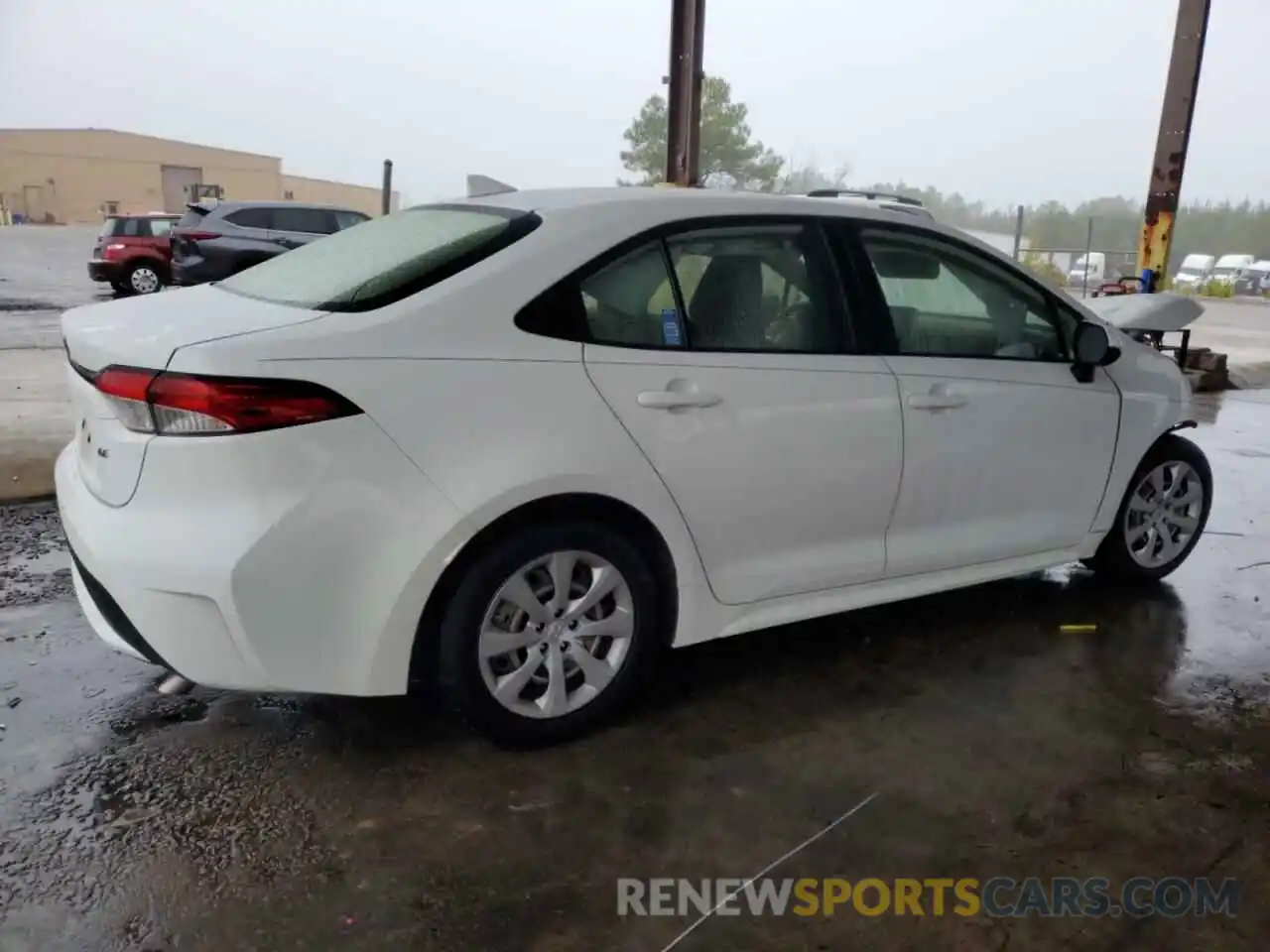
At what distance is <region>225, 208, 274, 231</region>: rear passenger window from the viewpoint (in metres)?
14.4

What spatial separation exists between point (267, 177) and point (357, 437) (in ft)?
176

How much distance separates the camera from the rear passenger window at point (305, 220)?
48.5ft

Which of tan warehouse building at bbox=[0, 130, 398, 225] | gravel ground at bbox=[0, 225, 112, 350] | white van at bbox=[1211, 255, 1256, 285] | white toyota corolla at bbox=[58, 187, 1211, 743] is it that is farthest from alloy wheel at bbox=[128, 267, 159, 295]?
tan warehouse building at bbox=[0, 130, 398, 225]

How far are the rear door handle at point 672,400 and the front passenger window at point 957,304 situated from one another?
817 mm

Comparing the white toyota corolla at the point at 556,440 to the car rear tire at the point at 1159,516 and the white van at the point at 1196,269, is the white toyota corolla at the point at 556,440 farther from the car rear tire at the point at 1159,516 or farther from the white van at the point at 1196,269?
the white van at the point at 1196,269

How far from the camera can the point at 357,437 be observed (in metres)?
2.36

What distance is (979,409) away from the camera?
11.2ft

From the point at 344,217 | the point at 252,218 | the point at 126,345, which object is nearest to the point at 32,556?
the point at 126,345

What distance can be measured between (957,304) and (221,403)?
96.5 inches

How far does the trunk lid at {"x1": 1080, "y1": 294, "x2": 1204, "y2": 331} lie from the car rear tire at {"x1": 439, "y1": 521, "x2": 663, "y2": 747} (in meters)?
3.21

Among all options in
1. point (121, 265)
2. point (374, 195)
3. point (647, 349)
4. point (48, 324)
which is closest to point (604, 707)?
point (647, 349)

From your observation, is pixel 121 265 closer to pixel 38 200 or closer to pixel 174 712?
pixel 174 712

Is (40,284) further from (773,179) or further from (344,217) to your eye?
(773,179)

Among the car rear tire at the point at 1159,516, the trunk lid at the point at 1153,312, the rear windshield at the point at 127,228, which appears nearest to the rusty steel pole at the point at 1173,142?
the trunk lid at the point at 1153,312
